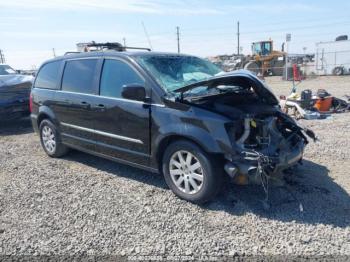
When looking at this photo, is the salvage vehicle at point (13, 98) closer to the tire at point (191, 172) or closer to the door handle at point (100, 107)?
the door handle at point (100, 107)

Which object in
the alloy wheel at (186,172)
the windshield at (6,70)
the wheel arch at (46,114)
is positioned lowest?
the alloy wheel at (186,172)

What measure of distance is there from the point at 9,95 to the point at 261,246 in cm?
800

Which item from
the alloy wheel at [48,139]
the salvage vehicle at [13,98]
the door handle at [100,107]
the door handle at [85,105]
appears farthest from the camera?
the salvage vehicle at [13,98]

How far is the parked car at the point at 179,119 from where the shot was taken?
12.4 ft

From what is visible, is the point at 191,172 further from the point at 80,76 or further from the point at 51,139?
the point at 51,139

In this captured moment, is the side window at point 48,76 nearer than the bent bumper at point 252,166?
No

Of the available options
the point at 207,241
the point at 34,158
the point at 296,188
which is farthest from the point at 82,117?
the point at 296,188

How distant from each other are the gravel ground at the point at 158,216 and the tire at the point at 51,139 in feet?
1.81

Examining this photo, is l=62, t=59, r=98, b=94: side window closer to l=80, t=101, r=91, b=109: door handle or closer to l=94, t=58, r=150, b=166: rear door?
l=80, t=101, r=91, b=109: door handle

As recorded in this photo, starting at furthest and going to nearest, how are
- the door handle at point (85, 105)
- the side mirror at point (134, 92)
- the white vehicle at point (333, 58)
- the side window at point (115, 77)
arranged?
the white vehicle at point (333, 58) < the door handle at point (85, 105) < the side window at point (115, 77) < the side mirror at point (134, 92)

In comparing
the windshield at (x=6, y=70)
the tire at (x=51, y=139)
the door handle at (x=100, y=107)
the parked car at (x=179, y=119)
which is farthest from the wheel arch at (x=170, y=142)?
the windshield at (x=6, y=70)

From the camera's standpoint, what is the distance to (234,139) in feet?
12.2

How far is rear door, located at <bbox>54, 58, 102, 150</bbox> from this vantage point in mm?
5004

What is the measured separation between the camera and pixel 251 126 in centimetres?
392
